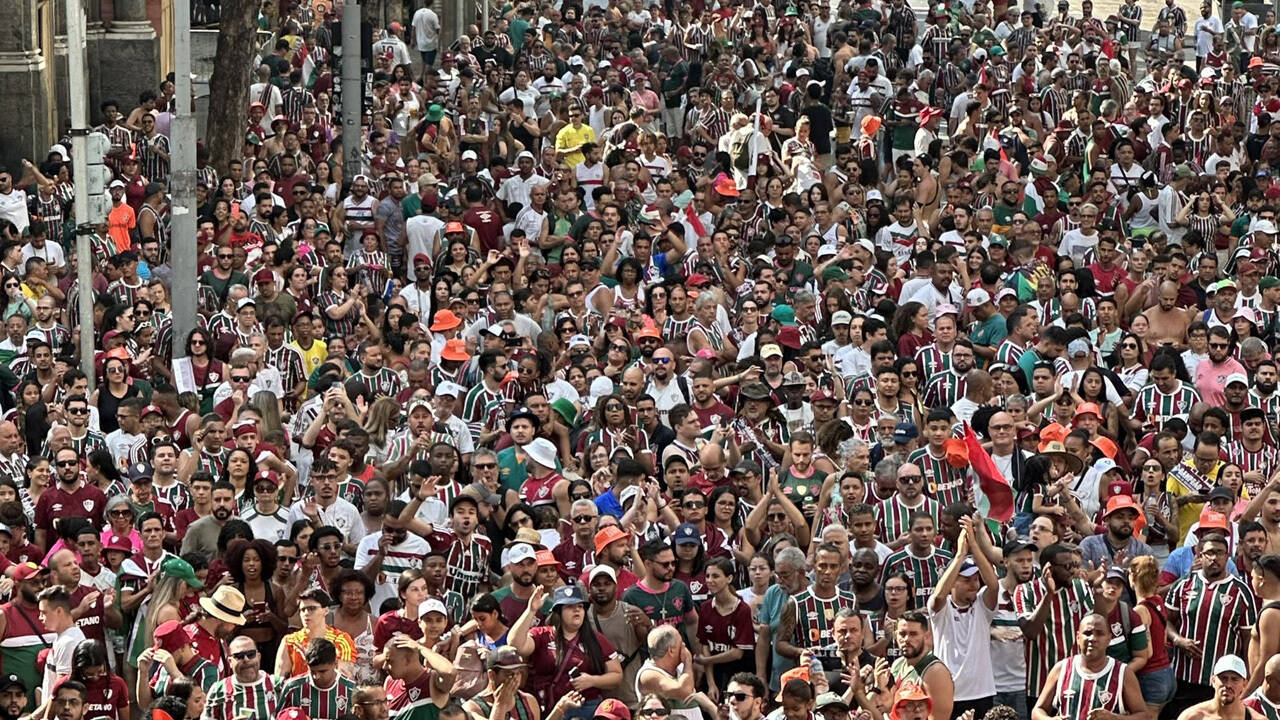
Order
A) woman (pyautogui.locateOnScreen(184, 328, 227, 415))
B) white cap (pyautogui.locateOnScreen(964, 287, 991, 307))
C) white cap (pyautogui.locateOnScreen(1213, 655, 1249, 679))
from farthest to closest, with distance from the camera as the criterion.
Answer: white cap (pyautogui.locateOnScreen(964, 287, 991, 307))
woman (pyautogui.locateOnScreen(184, 328, 227, 415))
white cap (pyautogui.locateOnScreen(1213, 655, 1249, 679))

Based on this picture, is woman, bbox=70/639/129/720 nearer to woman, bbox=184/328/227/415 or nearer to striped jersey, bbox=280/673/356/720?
striped jersey, bbox=280/673/356/720

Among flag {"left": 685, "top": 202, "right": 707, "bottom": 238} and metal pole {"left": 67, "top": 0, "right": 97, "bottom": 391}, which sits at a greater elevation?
metal pole {"left": 67, "top": 0, "right": 97, "bottom": 391}

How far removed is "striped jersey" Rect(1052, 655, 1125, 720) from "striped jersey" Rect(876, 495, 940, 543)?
192 cm

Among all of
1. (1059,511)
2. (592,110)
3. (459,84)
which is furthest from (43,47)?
(1059,511)

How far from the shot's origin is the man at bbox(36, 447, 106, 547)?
14.8 meters

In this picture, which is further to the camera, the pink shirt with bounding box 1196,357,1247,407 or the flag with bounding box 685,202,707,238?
the flag with bounding box 685,202,707,238

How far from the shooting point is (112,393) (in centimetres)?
1709

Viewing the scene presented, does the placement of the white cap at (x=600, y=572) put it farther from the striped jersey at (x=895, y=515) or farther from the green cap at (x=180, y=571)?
the green cap at (x=180, y=571)

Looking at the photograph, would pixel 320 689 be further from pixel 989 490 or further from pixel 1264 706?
pixel 989 490

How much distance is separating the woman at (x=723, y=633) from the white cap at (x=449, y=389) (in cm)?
352

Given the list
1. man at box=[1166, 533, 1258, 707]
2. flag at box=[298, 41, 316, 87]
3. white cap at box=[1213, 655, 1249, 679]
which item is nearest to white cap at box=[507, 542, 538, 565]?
man at box=[1166, 533, 1258, 707]

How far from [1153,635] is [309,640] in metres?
4.16

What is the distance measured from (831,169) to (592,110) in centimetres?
296

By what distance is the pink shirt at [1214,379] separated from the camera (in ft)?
56.7
